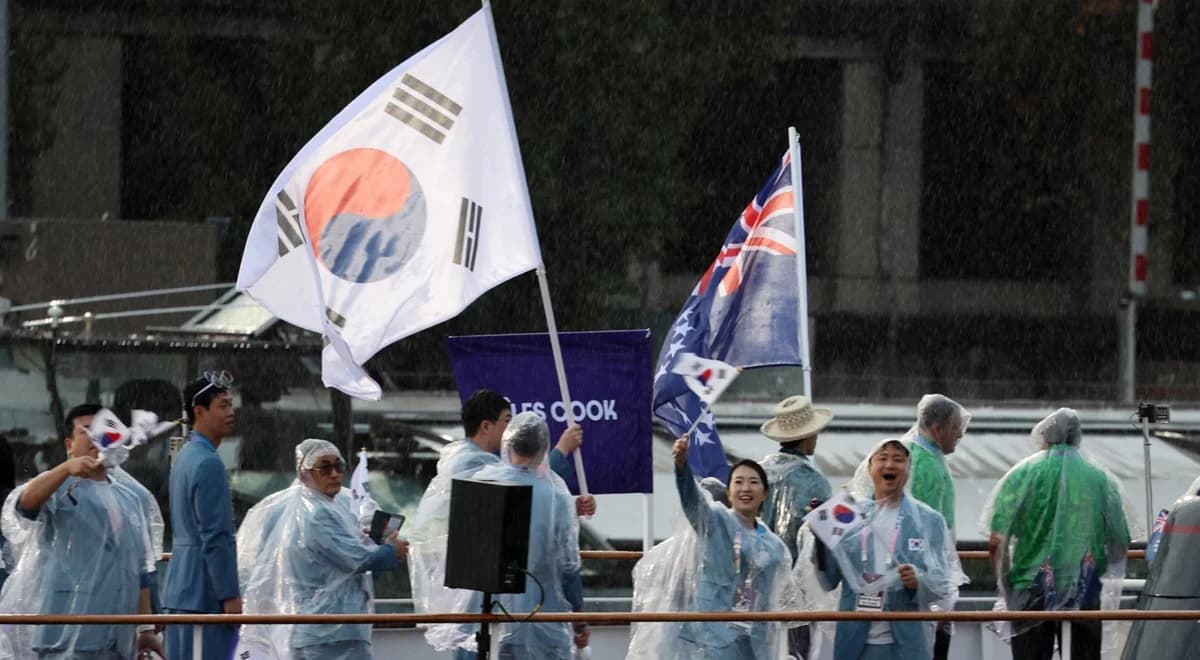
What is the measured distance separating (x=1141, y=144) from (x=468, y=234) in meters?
13.7

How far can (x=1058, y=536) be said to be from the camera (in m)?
9.18

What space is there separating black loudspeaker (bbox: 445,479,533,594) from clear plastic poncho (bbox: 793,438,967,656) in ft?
4.79

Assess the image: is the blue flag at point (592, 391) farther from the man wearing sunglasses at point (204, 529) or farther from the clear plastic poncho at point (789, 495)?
the man wearing sunglasses at point (204, 529)

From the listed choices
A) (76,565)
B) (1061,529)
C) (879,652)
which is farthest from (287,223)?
(1061,529)

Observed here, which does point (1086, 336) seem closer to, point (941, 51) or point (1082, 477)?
point (941, 51)

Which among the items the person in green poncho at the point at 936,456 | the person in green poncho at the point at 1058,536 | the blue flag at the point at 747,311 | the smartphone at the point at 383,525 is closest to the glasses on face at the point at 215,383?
the smartphone at the point at 383,525

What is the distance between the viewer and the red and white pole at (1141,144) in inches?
800

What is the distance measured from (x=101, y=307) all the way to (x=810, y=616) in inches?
341

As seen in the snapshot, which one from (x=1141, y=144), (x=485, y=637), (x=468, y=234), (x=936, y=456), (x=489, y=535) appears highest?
(x=1141, y=144)

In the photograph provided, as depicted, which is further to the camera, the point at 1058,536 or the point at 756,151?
the point at 756,151

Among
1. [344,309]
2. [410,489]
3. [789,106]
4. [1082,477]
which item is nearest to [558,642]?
[344,309]

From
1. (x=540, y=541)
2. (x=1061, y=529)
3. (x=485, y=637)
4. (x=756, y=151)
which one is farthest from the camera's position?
(x=756, y=151)

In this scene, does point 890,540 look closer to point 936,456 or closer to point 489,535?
point 936,456

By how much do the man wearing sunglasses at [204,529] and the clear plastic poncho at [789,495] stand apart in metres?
2.16
